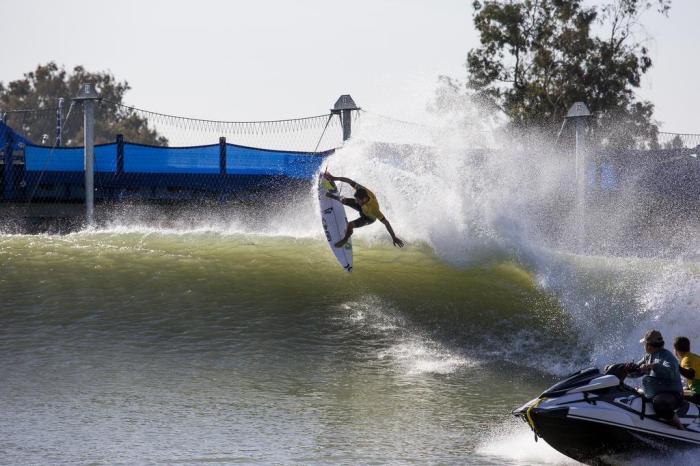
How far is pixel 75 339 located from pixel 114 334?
1.85ft

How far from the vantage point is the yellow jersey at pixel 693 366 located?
909 cm

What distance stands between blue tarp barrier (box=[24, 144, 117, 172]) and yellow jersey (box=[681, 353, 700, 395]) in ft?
57.5

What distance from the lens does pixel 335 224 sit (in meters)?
17.8

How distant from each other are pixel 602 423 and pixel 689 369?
3.54ft

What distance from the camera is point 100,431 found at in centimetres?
952

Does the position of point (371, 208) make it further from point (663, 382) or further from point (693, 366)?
point (663, 382)

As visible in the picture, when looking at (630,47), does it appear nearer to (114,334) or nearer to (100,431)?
(114,334)

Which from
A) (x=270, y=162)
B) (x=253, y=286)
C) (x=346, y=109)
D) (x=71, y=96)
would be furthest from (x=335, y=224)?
(x=71, y=96)

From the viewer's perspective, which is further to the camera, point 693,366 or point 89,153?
point 89,153

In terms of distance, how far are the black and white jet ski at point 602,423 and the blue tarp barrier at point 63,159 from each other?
56.7ft

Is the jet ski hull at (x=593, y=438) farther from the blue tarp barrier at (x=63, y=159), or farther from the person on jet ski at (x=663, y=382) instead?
the blue tarp barrier at (x=63, y=159)

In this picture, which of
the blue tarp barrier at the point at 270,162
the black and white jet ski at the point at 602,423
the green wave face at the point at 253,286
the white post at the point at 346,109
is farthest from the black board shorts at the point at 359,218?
the black and white jet ski at the point at 602,423

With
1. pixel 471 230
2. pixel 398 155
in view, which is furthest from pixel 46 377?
pixel 398 155

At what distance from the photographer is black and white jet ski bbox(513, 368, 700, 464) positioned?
8.66 meters
